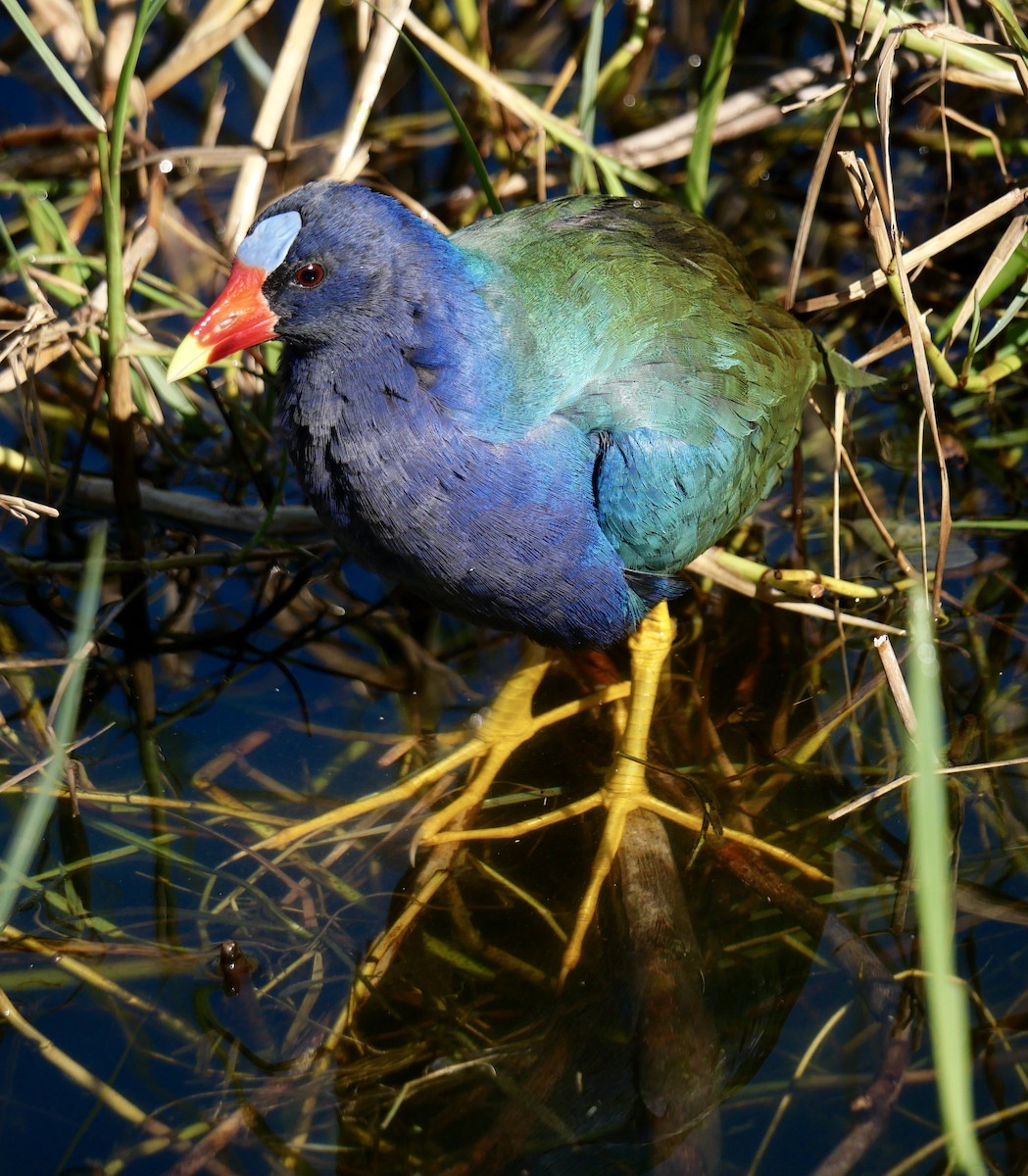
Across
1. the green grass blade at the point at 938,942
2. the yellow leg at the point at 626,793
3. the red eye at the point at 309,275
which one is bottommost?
the yellow leg at the point at 626,793

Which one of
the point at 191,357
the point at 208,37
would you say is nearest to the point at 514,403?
the point at 191,357

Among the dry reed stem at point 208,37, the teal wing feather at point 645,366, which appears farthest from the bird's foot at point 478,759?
the dry reed stem at point 208,37

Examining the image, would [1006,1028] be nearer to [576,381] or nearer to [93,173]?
[576,381]

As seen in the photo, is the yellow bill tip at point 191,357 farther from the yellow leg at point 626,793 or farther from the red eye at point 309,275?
the yellow leg at point 626,793

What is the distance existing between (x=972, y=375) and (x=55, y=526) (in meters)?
2.22

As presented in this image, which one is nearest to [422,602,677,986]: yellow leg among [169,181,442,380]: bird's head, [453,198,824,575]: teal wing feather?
[453,198,824,575]: teal wing feather

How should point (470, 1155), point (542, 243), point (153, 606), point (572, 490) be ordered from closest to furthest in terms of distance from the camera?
point (470, 1155), point (572, 490), point (542, 243), point (153, 606)

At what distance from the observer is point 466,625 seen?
308cm

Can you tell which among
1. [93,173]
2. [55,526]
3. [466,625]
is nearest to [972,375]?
[466,625]

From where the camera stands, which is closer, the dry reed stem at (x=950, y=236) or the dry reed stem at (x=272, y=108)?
the dry reed stem at (x=950, y=236)

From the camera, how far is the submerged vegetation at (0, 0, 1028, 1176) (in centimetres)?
201

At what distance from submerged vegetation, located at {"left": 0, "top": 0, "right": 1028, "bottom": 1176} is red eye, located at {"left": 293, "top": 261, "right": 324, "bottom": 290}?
519 millimetres

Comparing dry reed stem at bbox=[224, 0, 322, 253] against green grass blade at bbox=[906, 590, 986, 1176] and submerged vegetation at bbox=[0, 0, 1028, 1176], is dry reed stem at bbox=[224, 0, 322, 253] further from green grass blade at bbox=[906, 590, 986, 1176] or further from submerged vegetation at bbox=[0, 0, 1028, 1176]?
green grass blade at bbox=[906, 590, 986, 1176]

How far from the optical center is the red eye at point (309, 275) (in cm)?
219
